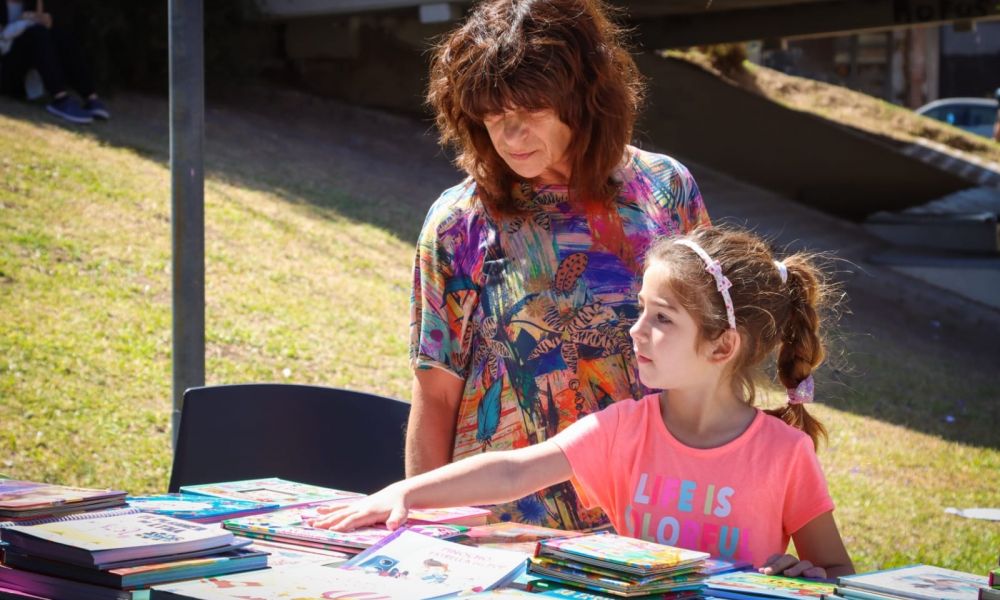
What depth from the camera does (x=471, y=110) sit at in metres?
2.66

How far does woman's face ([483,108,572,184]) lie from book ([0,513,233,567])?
111cm

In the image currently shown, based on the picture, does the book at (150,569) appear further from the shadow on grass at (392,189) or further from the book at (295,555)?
the shadow on grass at (392,189)

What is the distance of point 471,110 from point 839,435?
224 inches

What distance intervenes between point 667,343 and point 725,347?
14 cm

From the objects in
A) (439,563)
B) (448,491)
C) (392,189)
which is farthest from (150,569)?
(392,189)

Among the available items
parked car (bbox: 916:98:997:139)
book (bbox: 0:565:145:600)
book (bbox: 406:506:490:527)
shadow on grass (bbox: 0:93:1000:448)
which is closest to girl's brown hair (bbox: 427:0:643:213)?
book (bbox: 406:506:490:527)

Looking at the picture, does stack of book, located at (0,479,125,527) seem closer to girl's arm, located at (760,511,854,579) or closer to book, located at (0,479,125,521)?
book, located at (0,479,125,521)

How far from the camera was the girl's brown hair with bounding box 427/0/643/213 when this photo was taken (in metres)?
2.60

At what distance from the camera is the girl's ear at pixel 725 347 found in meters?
2.32

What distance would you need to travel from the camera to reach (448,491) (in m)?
2.22

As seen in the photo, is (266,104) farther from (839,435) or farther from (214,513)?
(214,513)

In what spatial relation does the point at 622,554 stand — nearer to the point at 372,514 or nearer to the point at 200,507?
the point at 372,514

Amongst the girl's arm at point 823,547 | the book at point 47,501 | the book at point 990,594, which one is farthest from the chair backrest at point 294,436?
the book at point 990,594

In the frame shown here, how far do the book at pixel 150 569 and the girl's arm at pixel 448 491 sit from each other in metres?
0.25
